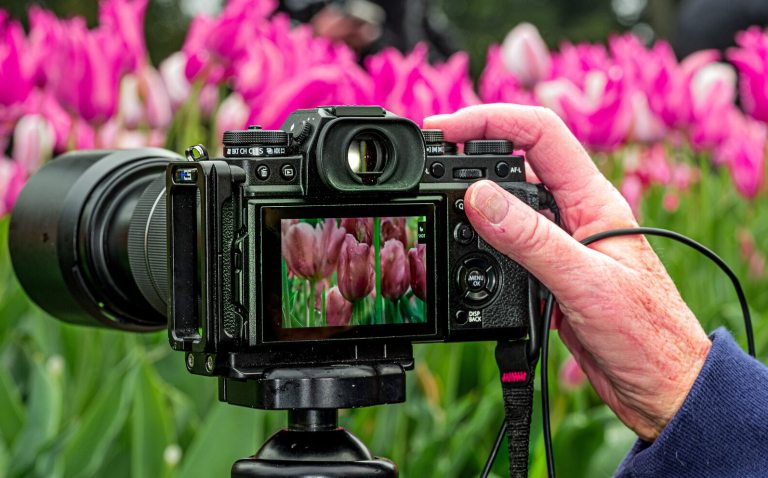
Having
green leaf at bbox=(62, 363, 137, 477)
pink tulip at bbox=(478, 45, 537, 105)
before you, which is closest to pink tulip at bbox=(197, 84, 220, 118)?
pink tulip at bbox=(478, 45, 537, 105)

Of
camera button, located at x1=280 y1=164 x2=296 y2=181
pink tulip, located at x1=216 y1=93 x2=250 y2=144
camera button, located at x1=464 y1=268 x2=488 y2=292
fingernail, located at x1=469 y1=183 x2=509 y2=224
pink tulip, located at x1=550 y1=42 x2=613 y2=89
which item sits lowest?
camera button, located at x1=464 y1=268 x2=488 y2=292

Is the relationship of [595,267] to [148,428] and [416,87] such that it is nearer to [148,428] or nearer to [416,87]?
[148,428]

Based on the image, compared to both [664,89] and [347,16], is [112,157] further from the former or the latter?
[347,16]

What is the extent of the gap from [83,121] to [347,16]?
980 mm

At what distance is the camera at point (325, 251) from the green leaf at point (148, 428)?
31 cm

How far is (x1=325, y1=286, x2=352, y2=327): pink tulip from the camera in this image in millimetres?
1023

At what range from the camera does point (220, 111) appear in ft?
6.83

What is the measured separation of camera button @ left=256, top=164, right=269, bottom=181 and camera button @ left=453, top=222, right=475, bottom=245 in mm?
173

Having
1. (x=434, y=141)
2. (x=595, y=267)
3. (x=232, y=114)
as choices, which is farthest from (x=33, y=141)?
(x=595, y=267)

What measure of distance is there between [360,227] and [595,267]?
21 centimetres

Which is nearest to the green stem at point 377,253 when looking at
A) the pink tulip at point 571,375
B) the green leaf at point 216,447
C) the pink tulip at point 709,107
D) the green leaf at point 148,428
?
the green leaf at point 216,447

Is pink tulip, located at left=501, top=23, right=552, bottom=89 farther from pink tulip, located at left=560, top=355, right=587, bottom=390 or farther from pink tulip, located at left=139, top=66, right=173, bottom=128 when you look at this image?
pink tulip, located at left=560, top=355, right=587, bottom=390

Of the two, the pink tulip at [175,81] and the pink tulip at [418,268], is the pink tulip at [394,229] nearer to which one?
the pink tulip at [418,268]

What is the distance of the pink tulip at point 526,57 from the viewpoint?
2.40 m
